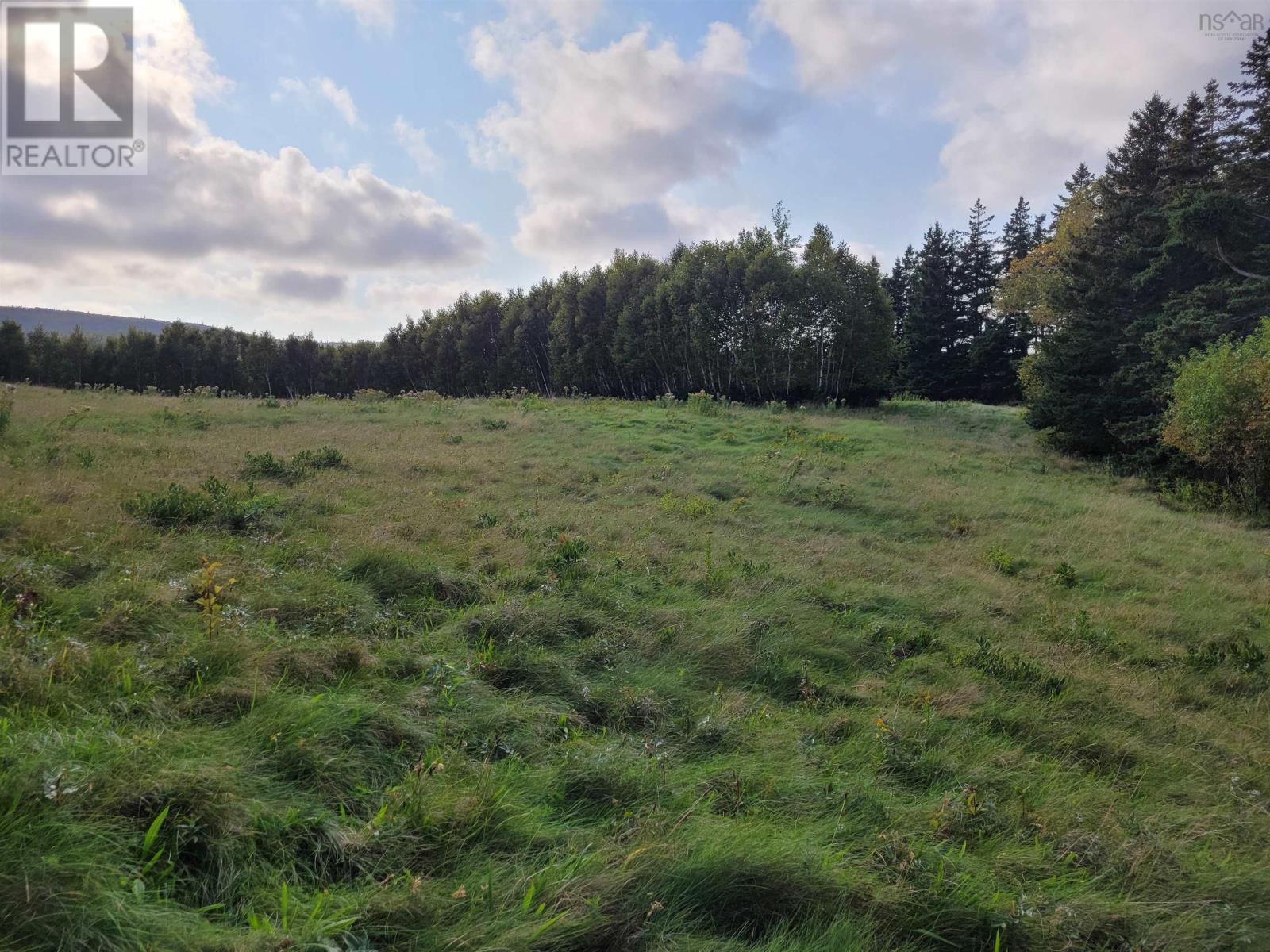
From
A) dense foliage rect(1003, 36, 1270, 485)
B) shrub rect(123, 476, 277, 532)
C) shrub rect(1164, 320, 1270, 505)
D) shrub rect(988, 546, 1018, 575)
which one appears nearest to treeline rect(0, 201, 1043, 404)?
dense foliage rect(1003, 36, 1270, 485)

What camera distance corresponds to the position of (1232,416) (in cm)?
1723

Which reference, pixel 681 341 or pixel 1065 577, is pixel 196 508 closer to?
pixel 1065 577

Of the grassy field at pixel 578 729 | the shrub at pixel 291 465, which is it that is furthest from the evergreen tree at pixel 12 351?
the shrub at pixel 291 465

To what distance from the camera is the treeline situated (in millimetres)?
37688

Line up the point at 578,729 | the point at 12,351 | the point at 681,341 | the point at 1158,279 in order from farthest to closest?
the point at 12,351 → the point at 681,341 → the point at 1158,279 → the point at 578,729

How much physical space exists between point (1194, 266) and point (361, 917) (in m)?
32.7

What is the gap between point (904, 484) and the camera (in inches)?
582

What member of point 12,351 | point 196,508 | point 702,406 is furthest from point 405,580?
point 12,351

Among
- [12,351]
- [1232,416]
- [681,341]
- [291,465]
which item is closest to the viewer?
[291,465]

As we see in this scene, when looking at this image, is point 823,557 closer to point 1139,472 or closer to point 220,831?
point 220,831

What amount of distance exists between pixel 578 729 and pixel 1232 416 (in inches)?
833

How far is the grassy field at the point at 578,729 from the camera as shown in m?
2.57

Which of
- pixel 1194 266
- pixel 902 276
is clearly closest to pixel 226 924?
pixel 1194 266

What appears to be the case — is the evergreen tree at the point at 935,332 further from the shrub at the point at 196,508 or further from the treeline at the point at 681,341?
the shrub at the point at 196,508
